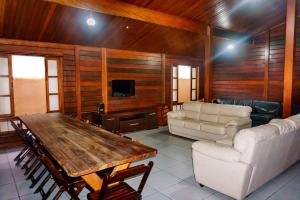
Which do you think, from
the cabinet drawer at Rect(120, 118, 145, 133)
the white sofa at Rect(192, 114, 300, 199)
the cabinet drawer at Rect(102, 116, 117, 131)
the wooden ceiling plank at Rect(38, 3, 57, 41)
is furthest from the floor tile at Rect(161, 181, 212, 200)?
the wooden ceiling plank at Rect(38, 3, 57, 41)

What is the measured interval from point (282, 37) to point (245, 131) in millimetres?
5379

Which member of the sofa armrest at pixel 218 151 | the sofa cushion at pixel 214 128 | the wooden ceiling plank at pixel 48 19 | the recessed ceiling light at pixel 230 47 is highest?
the recessed ceiling light at pixel 230 47

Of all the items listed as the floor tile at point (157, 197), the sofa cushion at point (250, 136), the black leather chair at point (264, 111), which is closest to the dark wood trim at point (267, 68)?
the black leather chair at point (264, 111)

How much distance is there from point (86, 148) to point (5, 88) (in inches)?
141

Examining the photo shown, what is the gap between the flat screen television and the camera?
5.86 metres

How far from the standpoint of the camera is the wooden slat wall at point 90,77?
5320mm

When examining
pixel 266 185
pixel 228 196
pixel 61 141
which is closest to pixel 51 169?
pixel 61 141

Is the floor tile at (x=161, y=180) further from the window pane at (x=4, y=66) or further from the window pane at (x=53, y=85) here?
the window pane at (x=4, y=66)

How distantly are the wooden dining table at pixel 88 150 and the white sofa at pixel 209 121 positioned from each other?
2501 mm

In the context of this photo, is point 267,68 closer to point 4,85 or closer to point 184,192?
point 184,192

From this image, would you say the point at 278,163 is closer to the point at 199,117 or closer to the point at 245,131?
the point at 245,131

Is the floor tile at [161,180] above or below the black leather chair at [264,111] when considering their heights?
below

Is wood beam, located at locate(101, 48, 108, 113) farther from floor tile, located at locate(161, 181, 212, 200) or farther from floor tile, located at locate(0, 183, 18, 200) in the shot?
floor tile, located at locate(161, 181, 212, 200)

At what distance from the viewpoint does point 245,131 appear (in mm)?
2252
